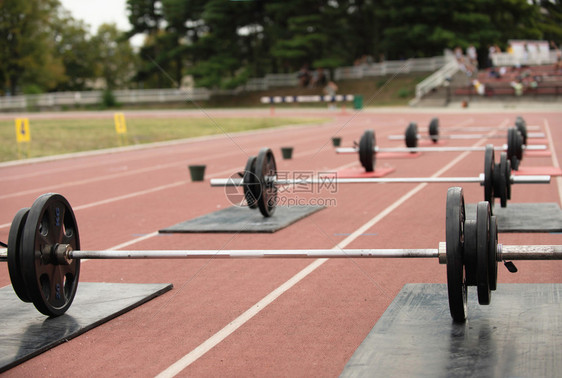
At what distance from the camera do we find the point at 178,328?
581 cm

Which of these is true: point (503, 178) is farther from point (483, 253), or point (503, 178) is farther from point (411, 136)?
point (411, 136)

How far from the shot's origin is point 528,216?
979 centimetres

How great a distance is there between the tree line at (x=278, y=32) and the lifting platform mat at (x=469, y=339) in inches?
2079

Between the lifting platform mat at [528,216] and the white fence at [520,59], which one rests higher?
the white fence at [520,59]

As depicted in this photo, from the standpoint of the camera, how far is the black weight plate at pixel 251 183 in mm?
9586

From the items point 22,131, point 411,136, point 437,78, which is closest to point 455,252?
point 411,136

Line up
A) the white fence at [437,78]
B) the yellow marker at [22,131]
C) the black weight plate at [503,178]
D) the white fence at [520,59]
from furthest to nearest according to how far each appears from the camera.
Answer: the white fence at [520,59], the white fence at [437,78], the yellow marker at [22,131], the black weight plate at [503,178]

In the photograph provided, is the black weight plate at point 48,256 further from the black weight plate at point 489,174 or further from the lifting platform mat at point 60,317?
the black weight plate at point 489,174

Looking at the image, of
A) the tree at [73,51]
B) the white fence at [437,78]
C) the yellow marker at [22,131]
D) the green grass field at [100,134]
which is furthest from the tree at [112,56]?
the yellow marker at [22,131]

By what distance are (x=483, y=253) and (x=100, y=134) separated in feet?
88.1

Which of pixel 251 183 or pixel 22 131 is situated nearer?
pixel 251 183

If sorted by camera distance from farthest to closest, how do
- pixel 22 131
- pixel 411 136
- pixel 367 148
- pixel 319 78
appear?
pixel 319 78, pixel 22 131, pixel 411 136, pixel 367 148

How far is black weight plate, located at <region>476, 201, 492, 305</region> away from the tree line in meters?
53.5

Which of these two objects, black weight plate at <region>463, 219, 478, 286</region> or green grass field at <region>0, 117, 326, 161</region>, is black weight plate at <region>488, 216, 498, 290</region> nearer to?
black weight plate at <region>463, 219, 478, 286</region>
